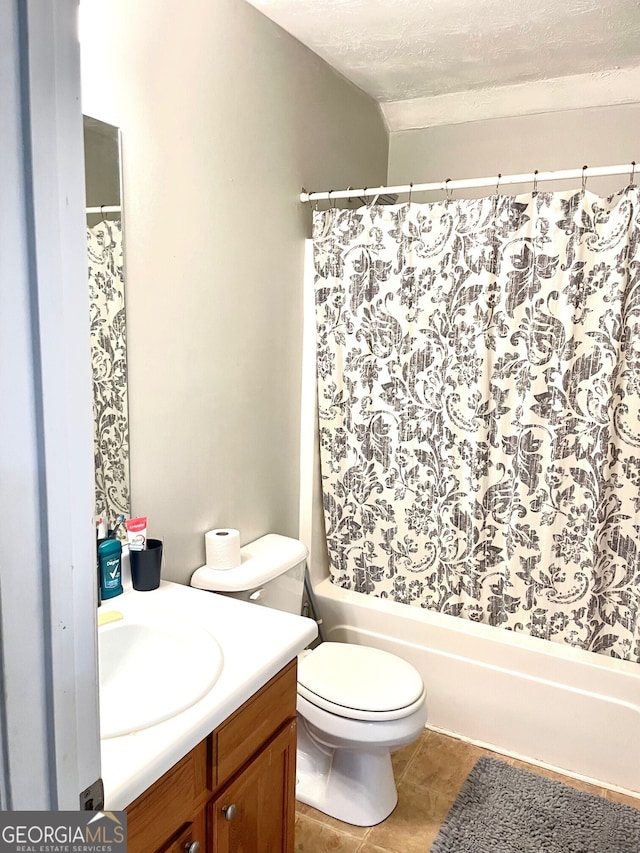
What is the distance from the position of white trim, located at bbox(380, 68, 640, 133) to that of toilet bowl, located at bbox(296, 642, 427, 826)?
2137 mm

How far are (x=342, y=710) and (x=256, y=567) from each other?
1.56 ft

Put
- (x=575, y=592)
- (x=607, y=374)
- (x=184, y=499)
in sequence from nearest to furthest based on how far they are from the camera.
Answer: (x=184, y=499) < (x=607, y=374) < (x=575, y=592)

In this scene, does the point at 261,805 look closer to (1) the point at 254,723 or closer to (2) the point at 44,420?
(1) the point at 254,723

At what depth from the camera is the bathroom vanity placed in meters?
1.02

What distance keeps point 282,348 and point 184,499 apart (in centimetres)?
69

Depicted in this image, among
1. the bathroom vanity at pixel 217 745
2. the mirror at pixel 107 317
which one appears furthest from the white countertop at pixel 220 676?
the mirror at pixel 107 317

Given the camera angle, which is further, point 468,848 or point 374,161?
point 374,161

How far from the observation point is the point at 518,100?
101 inches

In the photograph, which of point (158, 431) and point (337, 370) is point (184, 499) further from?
point (337, 370)

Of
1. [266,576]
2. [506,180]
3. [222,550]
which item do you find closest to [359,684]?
[266,576]

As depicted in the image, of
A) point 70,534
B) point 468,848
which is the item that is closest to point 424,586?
point 468,848

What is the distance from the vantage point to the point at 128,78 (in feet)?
5.17

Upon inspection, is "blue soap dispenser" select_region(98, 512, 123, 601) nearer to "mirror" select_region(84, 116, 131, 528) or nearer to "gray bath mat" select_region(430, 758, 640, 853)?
"mirror" select_region(84, 116, 131, 528)

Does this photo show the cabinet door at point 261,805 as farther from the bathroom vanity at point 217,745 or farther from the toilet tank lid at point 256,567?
the toilet tank lid at point 256,567
